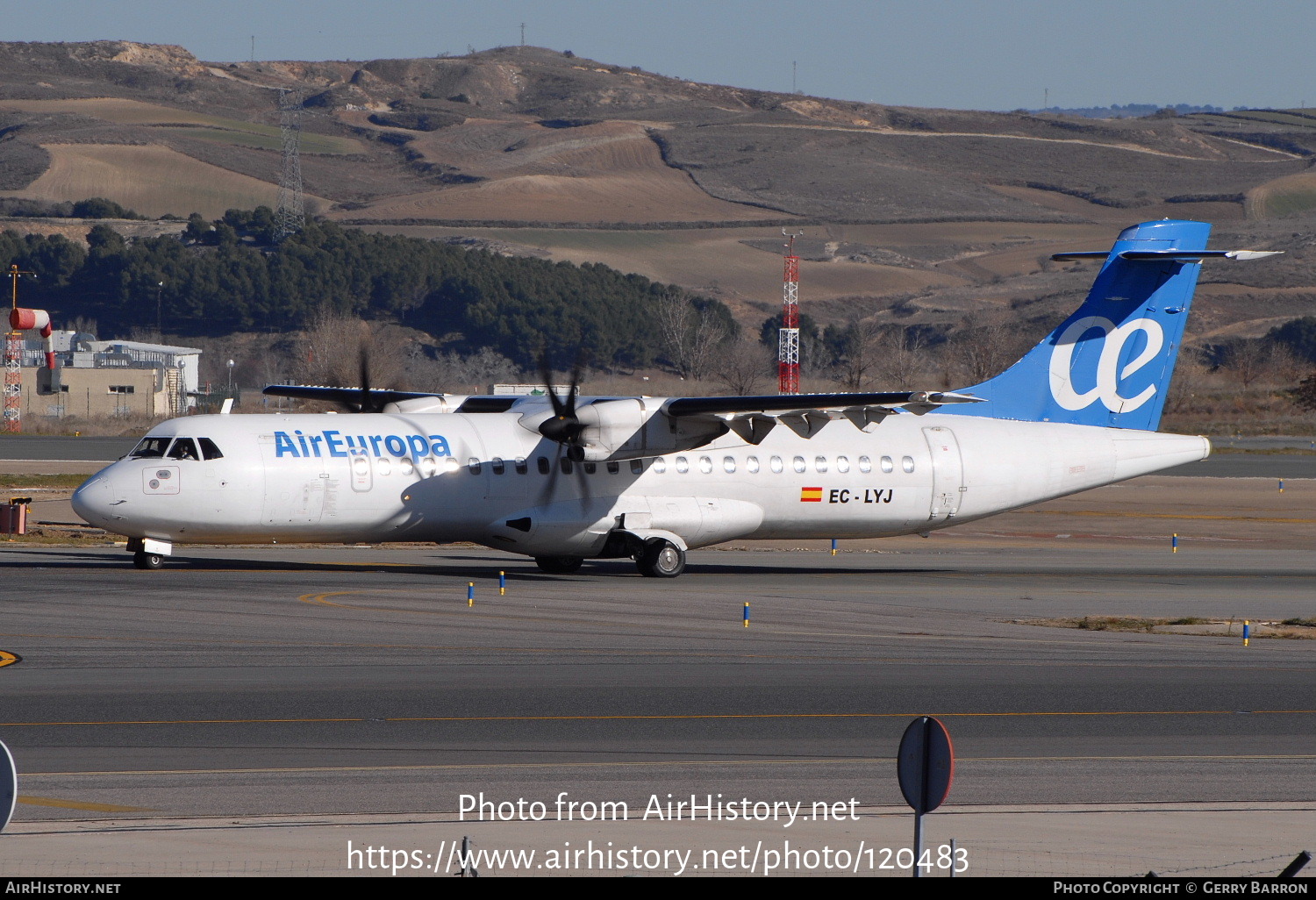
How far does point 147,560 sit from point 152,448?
6.87 feet

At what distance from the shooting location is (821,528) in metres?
30.0

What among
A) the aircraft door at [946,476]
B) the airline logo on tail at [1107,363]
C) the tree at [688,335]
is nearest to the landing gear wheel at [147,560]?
the aircraft door at [946,476]

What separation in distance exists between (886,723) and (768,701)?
1.55 metres

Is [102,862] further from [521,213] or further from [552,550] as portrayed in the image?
[521,213]

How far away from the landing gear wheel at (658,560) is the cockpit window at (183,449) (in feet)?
27.6

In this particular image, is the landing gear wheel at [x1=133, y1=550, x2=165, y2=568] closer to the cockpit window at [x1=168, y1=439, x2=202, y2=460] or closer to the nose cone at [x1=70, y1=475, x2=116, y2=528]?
the nose cone at [x1=70, y1=475, x2=116, y2=528]

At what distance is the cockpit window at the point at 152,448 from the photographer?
26.4 m

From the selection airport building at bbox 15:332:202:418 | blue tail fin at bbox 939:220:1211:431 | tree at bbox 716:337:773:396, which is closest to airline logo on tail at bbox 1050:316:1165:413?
blue tail fin at bbox 939:220:1211:431

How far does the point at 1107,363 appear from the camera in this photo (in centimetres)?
3183

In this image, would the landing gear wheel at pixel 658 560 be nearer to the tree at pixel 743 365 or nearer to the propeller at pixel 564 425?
the propeller at pixel 564 425

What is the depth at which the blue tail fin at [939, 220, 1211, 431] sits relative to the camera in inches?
1247

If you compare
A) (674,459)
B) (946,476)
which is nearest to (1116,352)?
(946,476)

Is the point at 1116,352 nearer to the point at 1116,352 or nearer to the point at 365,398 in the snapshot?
the point at 1116,352

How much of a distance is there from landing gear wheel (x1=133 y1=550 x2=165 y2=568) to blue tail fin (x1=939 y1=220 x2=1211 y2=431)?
17.0 metres
